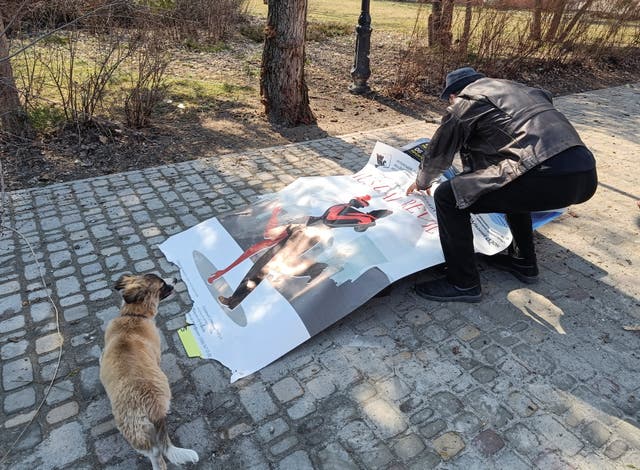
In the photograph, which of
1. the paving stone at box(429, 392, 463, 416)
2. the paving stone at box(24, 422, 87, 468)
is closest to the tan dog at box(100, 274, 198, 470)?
the paving stone at box(24, 422, 87, 468)

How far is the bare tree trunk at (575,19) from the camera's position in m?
10.1

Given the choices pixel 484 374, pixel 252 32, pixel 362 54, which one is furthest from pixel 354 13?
pixel 484 374

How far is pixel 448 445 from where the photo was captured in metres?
2.50

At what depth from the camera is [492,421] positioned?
8.66ft

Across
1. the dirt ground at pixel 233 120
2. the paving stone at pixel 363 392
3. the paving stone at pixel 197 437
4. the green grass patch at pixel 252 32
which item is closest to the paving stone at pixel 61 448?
the paving stone at pixel 197 437

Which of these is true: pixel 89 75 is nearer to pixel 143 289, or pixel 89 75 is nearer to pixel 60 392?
pixel 143 289

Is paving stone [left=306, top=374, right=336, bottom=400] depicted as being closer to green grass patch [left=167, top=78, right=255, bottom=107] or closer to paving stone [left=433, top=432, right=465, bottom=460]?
paving stone [left=433, top=432, right=465, bottom=460]

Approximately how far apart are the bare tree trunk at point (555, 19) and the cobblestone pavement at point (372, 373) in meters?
7.07

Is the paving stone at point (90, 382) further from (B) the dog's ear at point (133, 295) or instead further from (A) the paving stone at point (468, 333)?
(A) the paving stone at point (468, 333)

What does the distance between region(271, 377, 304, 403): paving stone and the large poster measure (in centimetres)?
18

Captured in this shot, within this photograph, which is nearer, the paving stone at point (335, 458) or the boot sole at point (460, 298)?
the paving stone at point (335, 458)

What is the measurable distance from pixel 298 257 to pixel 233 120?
171 inches

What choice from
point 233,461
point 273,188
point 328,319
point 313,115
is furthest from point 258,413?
point 313,115

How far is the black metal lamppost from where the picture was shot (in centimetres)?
819
